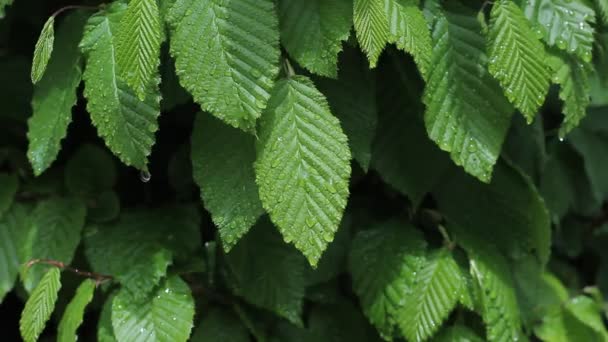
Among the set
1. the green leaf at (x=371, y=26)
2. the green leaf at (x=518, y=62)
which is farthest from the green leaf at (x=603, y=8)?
the green leaf at (x=371, y=26)

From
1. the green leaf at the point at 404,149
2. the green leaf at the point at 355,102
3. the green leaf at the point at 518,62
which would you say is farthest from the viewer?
the green leaf at the point at 404,149

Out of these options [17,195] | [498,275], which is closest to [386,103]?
[498,275]

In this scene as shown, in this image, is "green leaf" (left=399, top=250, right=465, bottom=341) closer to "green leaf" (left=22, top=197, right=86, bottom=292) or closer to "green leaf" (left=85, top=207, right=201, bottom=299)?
"green leaf" (left=85, top=207, right=201, bottom=299)

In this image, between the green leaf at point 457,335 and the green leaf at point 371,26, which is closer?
the green leaf at point 371,26

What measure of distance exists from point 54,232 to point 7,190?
15cm

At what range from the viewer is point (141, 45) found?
0.99m

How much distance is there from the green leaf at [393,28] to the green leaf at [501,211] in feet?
1.19

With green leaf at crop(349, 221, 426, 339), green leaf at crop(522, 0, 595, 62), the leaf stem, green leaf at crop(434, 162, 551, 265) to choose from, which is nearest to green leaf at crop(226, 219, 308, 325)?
green leaf at crop(349, 221, 426, 339)

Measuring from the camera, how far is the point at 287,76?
3.53 ft

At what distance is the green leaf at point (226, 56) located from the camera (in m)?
0.99

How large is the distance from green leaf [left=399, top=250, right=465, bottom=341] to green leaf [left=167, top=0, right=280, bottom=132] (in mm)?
472

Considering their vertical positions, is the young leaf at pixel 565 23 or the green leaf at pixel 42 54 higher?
the young leaf at pixel 565 23

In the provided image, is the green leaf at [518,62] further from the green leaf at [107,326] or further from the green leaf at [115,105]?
the green leaf at [107,326]

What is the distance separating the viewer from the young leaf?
116 cm
